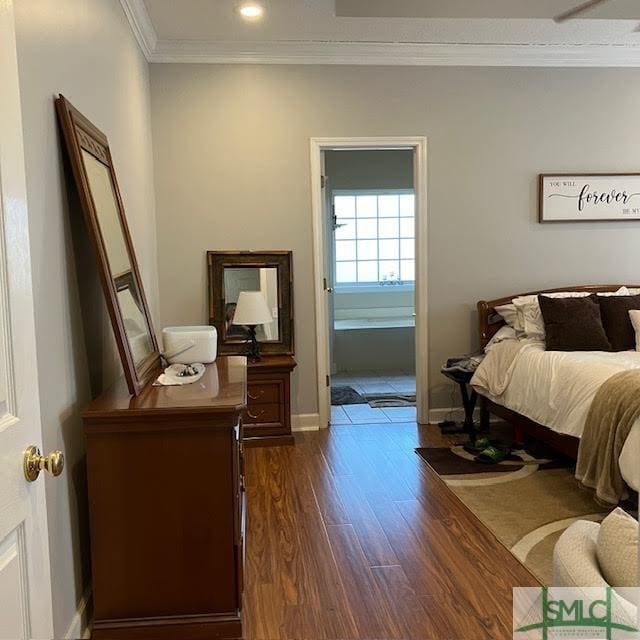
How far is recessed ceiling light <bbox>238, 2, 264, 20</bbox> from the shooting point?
396cm

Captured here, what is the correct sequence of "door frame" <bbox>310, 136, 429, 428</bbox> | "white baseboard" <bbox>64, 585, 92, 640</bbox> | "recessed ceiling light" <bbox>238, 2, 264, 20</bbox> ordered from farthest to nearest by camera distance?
1. "door frame" <bbox>310, 136, 429, 428</bbox>
2. "recessed ceiling light" <bbox>238, 2, 264, 20</bbox>
3. "white baseboard" <bbox>64, 585, 92, 640</bbox>

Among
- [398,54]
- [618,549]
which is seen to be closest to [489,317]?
[398,54]

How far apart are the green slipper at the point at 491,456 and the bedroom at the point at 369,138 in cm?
20

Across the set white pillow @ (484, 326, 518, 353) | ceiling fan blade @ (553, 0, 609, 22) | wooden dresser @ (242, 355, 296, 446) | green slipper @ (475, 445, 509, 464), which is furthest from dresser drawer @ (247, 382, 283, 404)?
ceiling fan blade @ (553, 0, 609, 22)

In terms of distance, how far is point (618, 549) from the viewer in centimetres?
148

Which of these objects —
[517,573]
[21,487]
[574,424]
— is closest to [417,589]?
[517,573]

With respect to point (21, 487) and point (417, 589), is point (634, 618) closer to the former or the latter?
point (21, 487)

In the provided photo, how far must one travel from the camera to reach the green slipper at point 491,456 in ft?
13.9

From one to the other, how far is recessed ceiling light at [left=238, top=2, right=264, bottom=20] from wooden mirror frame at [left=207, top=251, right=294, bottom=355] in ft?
5.18

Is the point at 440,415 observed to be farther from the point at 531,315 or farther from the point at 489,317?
the point at 531,315

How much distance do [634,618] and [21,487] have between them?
1.20m

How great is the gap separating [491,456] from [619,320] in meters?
1.27

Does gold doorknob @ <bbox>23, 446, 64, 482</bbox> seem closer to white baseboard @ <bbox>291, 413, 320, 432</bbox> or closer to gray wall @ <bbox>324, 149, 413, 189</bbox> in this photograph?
white baseboard @ <bbox>291, 413, 320, 432</bbox>

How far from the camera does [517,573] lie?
2764 mm
